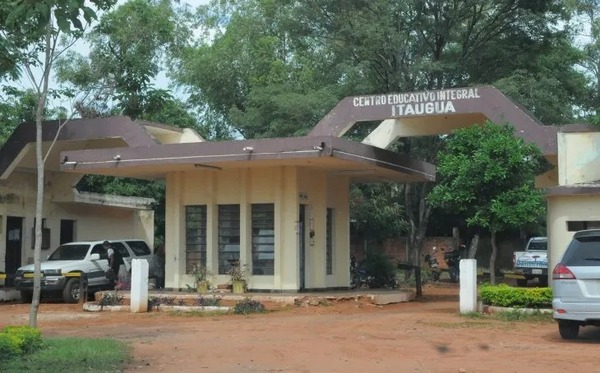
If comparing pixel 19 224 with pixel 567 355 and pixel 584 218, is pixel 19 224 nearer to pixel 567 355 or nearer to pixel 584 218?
pixel 584 218

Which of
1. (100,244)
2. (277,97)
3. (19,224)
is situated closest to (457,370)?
(100,244)

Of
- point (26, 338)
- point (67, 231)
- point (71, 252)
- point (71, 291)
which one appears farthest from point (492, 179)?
point (67, 231)

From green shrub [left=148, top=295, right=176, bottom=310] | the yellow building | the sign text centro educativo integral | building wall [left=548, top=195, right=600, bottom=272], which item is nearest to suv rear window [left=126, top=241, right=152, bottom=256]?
the yellow building

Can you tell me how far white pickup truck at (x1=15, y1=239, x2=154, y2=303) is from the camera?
22062mm

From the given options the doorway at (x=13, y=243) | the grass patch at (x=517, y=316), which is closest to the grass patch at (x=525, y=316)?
the grass patch at (x=517, y=316)

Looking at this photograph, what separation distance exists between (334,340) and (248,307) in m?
5.35

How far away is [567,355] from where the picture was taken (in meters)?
11.1

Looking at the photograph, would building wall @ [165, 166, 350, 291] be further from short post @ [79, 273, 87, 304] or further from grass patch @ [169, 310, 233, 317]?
grass patch @ [169, 310, 233, 317]

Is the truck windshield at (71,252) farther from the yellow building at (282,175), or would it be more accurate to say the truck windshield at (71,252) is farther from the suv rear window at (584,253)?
the suv rear window at (584,253)

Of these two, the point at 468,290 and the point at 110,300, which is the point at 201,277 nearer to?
the point at 110,300

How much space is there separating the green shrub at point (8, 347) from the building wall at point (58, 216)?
14760mm

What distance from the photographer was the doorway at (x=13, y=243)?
982 inches

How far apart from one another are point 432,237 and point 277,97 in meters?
13.4

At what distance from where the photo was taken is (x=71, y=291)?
2219 centimetres
